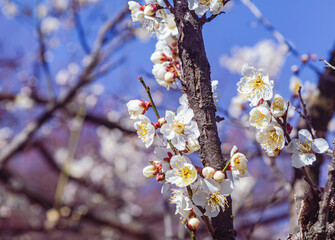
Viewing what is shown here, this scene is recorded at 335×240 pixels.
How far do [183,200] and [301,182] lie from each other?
0.64m

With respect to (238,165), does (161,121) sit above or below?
above

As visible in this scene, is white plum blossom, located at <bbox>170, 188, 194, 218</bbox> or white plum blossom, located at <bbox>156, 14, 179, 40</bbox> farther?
white plum blossom, located at <bbox>156, 14, 179, 40</bbox>

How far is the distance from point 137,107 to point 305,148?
0.37 meters

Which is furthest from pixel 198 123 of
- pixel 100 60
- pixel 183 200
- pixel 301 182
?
pixel 100 60

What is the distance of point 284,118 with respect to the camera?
61 cm

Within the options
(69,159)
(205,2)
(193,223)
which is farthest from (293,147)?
(69,159)

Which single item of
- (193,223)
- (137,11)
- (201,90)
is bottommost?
(193,223)

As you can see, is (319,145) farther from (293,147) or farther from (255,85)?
(255,85)

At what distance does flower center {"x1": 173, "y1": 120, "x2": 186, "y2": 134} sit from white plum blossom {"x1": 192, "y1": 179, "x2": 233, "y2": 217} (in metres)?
0.11

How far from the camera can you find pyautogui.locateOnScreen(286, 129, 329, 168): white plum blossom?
589 mm

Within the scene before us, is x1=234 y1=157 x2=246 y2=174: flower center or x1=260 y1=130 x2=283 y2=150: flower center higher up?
x1=260 y1=130 x2=283 y2=150: flower center

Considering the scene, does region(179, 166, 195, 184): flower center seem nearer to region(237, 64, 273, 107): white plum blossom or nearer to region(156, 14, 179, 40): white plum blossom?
region(237, 64, 273, 107): white plum blossom

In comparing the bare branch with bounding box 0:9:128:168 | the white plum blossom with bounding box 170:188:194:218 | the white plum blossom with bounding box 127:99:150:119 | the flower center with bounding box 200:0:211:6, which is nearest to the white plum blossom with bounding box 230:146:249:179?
the white plum blossom with bounding box 170:188:194:218

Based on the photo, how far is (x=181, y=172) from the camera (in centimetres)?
58
